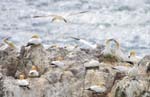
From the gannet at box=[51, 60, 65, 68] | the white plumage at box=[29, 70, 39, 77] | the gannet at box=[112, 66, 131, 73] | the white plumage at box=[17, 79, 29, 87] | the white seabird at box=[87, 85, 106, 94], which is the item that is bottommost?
the white seabird at box=[87, 85, 106, 94]

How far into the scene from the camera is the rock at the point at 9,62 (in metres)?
14.6

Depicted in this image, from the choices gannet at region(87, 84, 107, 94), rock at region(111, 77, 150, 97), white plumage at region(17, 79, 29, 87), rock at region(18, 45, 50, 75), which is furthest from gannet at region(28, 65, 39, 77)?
rock at region(111, 77, 150, 97)

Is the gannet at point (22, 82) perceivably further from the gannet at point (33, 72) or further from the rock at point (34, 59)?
the rock at point (34, 59)

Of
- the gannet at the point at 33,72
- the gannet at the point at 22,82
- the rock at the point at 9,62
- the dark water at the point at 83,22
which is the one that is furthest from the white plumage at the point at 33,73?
the dark water at the point at 83,22

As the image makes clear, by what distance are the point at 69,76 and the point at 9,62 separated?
177cm

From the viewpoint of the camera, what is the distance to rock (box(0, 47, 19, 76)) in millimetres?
14602

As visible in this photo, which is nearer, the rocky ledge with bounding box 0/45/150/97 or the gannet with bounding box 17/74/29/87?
the rocky ledge with bounding box 0/45/150/97

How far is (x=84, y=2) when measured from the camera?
101ft

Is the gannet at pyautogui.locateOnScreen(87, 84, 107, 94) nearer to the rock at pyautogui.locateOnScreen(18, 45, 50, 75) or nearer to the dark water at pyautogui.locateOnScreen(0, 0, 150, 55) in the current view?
the rock at pyautogui.locateOnScreen(18, 45, 50, 75)

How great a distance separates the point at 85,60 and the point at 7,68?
186 cm

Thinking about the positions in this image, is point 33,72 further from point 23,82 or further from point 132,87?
point 132,87

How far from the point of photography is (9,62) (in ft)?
48.5

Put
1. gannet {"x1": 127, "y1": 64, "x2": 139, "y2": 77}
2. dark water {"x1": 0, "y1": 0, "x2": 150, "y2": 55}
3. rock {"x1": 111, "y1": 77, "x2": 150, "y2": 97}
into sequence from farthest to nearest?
dark water {"x1": 0, "y1": 0, "x2": 150, "y2": 55}
gannet {"x1": 127, "y1": 64, "x2": 139, "y2": 77}
rock {"x1": 111, "y1": 77, "x2": 150, "y2": 97}

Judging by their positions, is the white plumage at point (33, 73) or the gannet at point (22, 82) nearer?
the gannet at point (22, 82)
